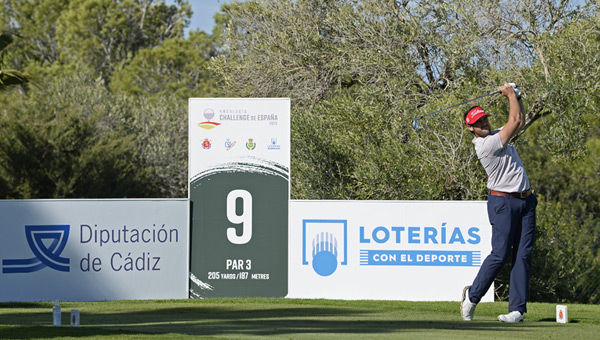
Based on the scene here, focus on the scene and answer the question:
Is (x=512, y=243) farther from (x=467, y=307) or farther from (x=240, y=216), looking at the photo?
(x=240, y=216)

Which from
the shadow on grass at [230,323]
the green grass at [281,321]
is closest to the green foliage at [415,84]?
the green grass at [281,321]

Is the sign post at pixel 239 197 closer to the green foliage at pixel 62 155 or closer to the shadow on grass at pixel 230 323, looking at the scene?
the shadow on grass at pixel 230 323

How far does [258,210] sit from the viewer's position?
11.9 metres

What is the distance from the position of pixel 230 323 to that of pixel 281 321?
453 mm

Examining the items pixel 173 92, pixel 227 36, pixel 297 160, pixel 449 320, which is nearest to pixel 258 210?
pixel 449 320

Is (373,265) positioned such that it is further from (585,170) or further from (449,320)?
(585,170)

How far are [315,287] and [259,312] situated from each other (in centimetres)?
277

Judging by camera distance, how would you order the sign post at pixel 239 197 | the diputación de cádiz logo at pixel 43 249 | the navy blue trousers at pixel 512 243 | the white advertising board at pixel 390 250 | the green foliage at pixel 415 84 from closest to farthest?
the navy blue trousers at pixel 512 243
the diputación de cádiz logo at pixel 43 249
the white advertising board at pixel 390 250
the sign post at pixel 239 197
the green foliage at pixel 415 84

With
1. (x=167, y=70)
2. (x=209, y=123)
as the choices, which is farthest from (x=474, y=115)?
(x=167, y=70)

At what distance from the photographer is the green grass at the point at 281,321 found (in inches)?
267

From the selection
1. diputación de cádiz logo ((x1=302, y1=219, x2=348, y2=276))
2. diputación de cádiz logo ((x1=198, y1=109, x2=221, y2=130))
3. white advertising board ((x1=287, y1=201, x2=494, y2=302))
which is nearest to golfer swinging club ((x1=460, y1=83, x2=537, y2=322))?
white advertising board ((x1=287, y1=201, x2=494, y2=302))

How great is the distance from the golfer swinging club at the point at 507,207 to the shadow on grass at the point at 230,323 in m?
0.32

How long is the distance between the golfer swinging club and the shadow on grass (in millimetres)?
317

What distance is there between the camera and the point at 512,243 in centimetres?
800
